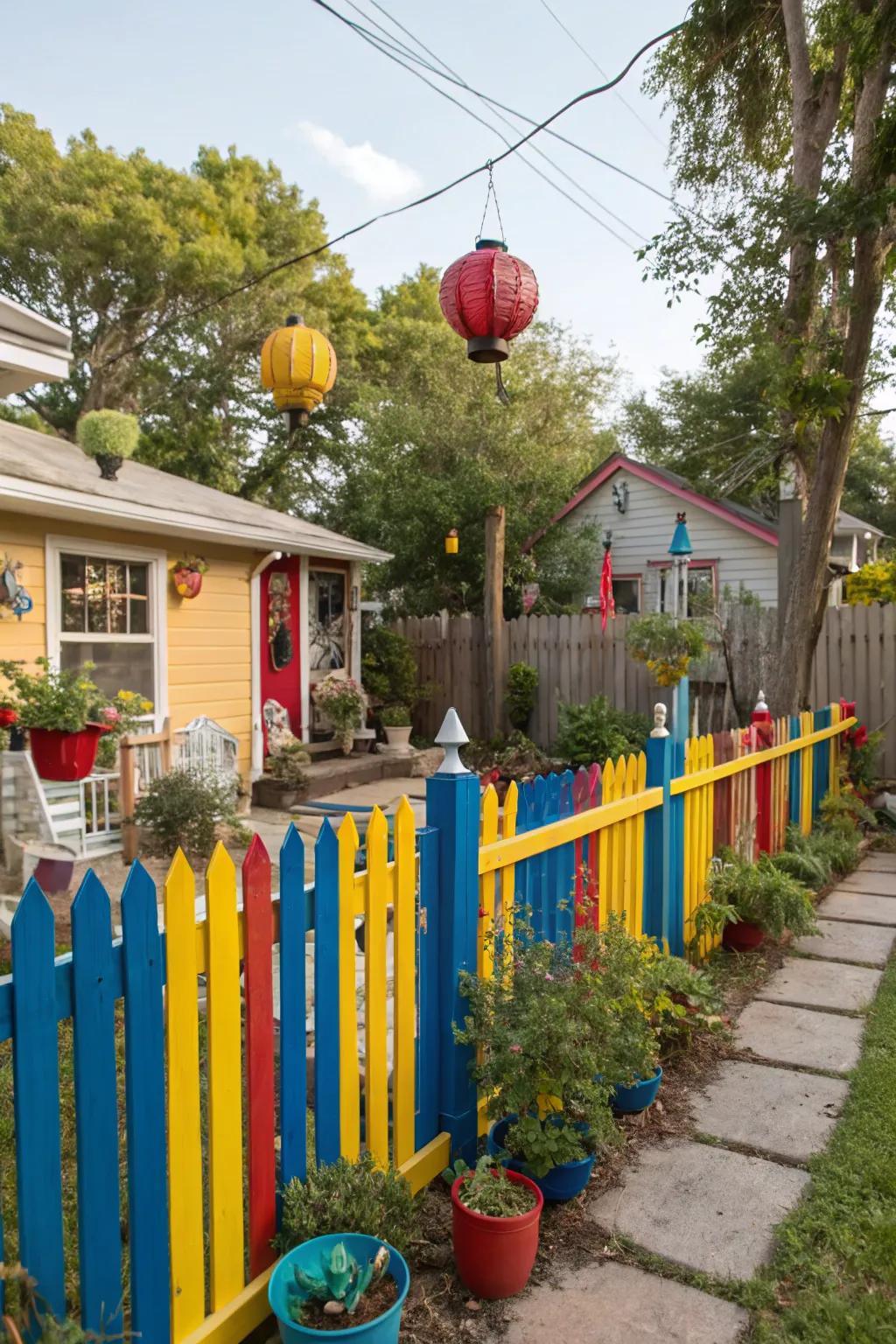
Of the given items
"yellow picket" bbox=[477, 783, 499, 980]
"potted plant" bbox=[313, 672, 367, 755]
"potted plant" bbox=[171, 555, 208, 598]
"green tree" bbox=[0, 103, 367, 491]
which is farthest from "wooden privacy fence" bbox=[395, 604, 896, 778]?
"green tree" bbox=[0, 103, 367, 491]

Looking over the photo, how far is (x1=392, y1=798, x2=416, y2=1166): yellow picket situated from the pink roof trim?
40.4ft

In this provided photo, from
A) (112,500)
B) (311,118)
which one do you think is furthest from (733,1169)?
(311,118)

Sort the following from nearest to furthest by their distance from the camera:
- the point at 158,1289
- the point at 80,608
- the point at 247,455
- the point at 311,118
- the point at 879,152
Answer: the point at 158,1289 < the point at 879,152 < the point at 80,608 < the point at 311,118 < the point at 247,455

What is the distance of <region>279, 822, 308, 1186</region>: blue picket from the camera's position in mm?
1771

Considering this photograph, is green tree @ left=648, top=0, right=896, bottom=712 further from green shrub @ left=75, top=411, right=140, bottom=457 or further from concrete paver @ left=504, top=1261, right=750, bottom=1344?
concrete paver @ left=504, top=1261, right=750, bottom=1344

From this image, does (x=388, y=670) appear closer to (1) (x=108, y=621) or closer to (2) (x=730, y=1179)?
(1) (x=108, y=621)

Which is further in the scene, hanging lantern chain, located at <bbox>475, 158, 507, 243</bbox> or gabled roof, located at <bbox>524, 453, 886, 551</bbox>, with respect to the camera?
gabled roof, located at <bbox>524, 453, 886, 551</bbox>

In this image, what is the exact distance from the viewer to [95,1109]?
141 centimetres

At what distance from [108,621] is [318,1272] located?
5916mm

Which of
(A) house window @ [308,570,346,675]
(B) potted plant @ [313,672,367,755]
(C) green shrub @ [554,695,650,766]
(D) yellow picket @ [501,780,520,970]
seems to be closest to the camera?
(D) yellow picket @ [501,780,520,970]

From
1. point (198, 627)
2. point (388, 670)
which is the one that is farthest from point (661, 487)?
point (198, 627)

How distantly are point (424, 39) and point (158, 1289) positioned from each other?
24.1 feet

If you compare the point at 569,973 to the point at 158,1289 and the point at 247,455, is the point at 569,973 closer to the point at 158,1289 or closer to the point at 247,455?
the point at 158,1289

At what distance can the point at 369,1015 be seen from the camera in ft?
6.75
